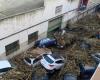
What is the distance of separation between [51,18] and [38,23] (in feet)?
7.67

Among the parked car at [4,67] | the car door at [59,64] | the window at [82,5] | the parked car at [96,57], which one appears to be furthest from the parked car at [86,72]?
the window at [82,5]

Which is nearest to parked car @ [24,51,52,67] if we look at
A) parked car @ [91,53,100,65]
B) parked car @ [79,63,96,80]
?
parked car @ [79,63,96,80]

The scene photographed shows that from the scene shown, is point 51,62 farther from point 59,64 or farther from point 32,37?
point 32,37

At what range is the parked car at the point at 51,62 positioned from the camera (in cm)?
1644

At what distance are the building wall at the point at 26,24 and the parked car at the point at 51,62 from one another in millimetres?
3236

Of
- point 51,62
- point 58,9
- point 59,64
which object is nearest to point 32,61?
point 51,62

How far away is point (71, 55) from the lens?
18.2m

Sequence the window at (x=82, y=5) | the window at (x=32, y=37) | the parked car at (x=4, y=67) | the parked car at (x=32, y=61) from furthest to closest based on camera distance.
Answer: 1. the window at (x=82, y=5)
2. the window at (x=32, y=37)
3. the parked car at (x=32, y=61)
4. the parked car at (x=4, y=67)

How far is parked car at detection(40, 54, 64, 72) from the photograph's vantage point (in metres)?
16.4

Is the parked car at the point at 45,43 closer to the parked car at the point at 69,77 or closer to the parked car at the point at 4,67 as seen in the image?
the parked car at the point at 4,67

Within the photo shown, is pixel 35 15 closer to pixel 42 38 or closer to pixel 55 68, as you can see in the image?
pixel 42 38

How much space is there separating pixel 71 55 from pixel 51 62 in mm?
2480

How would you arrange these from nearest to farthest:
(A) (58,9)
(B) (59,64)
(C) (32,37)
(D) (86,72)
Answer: (D) (86,72) → (B) (59,64) → (C) (32,37) → (A) (58,9)

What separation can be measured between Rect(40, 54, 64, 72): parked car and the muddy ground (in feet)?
1.49
